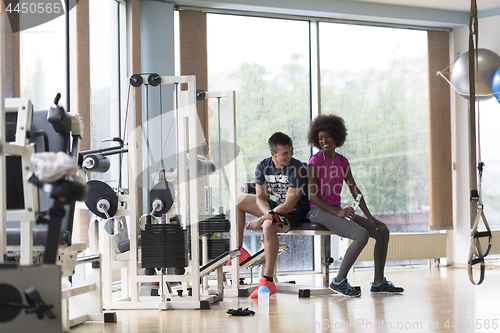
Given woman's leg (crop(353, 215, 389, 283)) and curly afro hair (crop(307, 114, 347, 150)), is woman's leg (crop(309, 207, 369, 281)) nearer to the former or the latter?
woman's leg (crop(353, 215, 389, 283))

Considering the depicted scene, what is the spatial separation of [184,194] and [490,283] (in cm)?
275

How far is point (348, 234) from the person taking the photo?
386 cm

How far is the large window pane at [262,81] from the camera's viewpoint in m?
5.59

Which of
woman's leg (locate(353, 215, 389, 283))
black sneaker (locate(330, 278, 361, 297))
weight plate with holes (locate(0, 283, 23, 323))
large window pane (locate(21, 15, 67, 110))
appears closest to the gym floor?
black sneaker (locate(330, 278, 361, 297))

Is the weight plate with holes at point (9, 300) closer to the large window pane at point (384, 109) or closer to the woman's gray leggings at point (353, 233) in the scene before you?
the woman's gray leggings at point (353, 233)

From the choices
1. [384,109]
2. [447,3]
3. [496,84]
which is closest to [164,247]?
[496,84]

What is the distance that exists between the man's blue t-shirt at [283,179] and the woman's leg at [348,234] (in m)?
0.28

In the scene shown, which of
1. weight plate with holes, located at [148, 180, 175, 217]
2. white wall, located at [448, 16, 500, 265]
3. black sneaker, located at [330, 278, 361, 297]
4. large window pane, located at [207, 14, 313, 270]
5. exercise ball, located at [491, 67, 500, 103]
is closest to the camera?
weight plate with holes, located at [148, 180, 175, 217]

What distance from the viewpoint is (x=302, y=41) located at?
588 cm

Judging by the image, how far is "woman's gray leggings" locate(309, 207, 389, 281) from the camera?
3.83 metres

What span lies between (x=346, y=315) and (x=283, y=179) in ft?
4.08

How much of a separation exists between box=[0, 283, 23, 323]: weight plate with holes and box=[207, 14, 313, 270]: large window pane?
361cm

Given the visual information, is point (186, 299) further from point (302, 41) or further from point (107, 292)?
point (302, 41)

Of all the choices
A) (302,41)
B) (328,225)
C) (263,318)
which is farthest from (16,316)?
(302,41)
